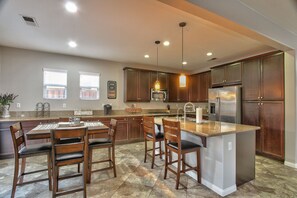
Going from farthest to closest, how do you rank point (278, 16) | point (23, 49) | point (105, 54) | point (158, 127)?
point (105, 54)
point (23, 49)
point (158, 127)
point (278, 16)

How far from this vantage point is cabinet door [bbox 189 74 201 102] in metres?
6.04

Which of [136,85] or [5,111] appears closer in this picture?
[5,111]

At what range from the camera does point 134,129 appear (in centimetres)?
495

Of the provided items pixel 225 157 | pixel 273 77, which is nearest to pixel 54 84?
pixel 225 157

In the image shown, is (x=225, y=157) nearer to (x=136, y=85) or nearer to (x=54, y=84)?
(x=136, y=85)

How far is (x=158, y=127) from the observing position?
3.58 meters

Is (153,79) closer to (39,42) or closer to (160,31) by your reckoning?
(160,31)

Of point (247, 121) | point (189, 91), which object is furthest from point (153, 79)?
point (247, 121)

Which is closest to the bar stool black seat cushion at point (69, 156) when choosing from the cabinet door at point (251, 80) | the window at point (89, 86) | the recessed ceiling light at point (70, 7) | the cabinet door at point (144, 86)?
the recessed ceiling light at point (70, 7)

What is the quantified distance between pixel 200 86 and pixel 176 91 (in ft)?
3.17

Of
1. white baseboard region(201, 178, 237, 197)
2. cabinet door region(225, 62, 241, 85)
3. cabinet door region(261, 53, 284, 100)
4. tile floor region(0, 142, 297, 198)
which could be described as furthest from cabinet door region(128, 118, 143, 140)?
cabinet door region(261, 53, 284, 100)

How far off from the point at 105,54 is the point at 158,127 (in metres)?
2.70

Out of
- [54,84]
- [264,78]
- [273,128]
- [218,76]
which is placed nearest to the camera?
[273,128]

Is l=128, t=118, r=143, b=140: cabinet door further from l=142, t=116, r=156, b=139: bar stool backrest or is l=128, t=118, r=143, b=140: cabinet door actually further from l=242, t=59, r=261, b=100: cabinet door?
l=242, t=59, r=261, b=100: cabinet door
